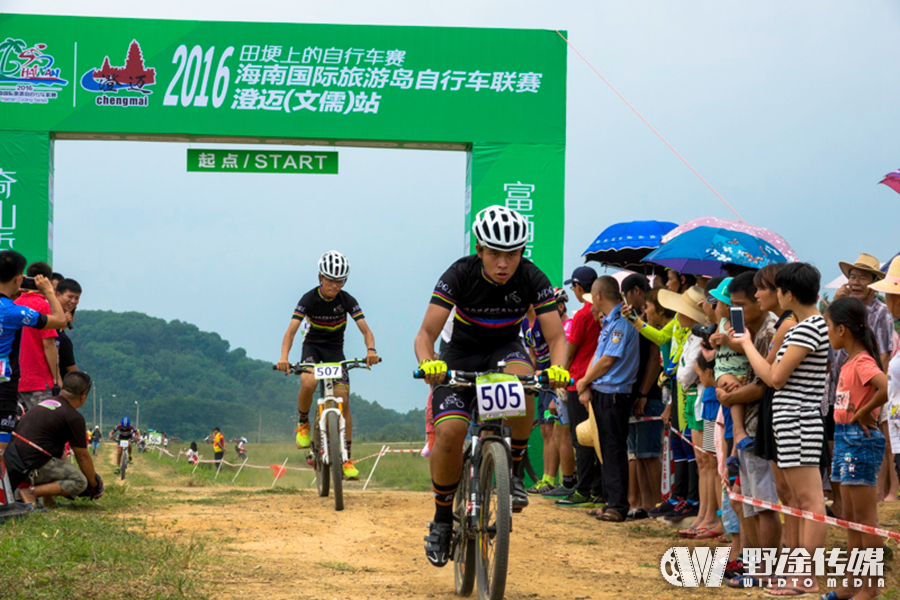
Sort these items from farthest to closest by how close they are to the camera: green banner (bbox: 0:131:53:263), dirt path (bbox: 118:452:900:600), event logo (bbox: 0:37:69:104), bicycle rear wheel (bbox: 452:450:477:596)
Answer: event logo (bbox: 0:37:69:104)
green banner (bbox: 0:131:53:263)
dirt path (bbox: 118:452:900:600)
bicycle rear wheel (bbox: 452:450:477:596)

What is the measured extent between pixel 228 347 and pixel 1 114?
388 feet

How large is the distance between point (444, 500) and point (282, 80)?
9.22 m

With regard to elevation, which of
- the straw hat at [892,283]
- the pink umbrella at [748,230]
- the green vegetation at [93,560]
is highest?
the pink umbrella at [748,230]

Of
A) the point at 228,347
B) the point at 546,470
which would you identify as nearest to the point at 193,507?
the point at 546,470

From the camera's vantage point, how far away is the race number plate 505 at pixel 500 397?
484 cm

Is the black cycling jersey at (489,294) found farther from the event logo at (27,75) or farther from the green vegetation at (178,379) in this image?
the green vegetation at (178,379)

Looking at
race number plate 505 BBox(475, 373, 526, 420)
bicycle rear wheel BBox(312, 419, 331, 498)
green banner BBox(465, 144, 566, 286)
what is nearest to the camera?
race number plate 505 BBox(475, 373, 526, 420)

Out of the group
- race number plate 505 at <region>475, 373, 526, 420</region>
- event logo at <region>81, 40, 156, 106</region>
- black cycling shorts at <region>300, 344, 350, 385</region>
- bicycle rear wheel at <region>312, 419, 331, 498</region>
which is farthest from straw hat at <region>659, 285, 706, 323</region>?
event logo at <region>81, 40, 156, 106</region>

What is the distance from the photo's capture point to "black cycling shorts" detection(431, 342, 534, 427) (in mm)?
5277

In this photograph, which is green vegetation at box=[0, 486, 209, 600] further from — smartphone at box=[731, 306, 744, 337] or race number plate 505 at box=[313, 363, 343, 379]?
smartphone at box=[731, 306, 744, 337]

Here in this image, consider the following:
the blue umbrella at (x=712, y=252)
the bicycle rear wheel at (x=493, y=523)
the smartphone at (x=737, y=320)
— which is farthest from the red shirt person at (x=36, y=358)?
the smartphone at (x=737, y=320)

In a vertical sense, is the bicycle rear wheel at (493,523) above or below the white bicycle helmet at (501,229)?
below

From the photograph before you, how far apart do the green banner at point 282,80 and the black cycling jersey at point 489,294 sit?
8.12 metres

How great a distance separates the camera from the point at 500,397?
4.84 meters
